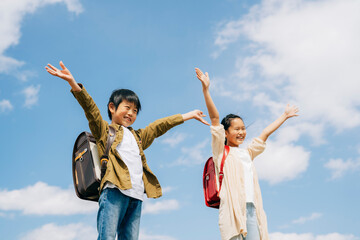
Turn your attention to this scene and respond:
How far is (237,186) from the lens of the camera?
5555mm

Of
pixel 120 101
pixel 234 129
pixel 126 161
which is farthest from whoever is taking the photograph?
pixel 234 129

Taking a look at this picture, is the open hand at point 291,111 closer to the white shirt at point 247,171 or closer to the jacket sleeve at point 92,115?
the white shirt at point 247,171

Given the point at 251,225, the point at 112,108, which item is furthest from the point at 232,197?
the point at 112,108

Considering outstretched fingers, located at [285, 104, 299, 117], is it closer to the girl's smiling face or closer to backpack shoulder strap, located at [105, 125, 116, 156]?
the girl's smiling face

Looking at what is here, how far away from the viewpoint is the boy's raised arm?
4.77 metres

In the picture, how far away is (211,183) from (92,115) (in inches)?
84.0

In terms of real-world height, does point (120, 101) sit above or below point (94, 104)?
above

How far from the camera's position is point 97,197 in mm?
5066

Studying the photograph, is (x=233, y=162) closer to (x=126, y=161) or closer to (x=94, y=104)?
(x=126, y=161)

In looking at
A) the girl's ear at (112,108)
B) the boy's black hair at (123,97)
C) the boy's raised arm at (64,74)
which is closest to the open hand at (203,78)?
the boy's black hair at (123,97)

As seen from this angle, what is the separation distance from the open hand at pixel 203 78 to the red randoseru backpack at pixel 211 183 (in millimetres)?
1039

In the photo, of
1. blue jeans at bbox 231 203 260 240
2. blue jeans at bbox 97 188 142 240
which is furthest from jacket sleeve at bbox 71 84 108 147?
blue jeans at bbox 231 203 260 240

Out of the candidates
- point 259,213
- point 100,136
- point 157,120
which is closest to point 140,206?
→ point 100,136

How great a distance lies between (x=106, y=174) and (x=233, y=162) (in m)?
1.99
